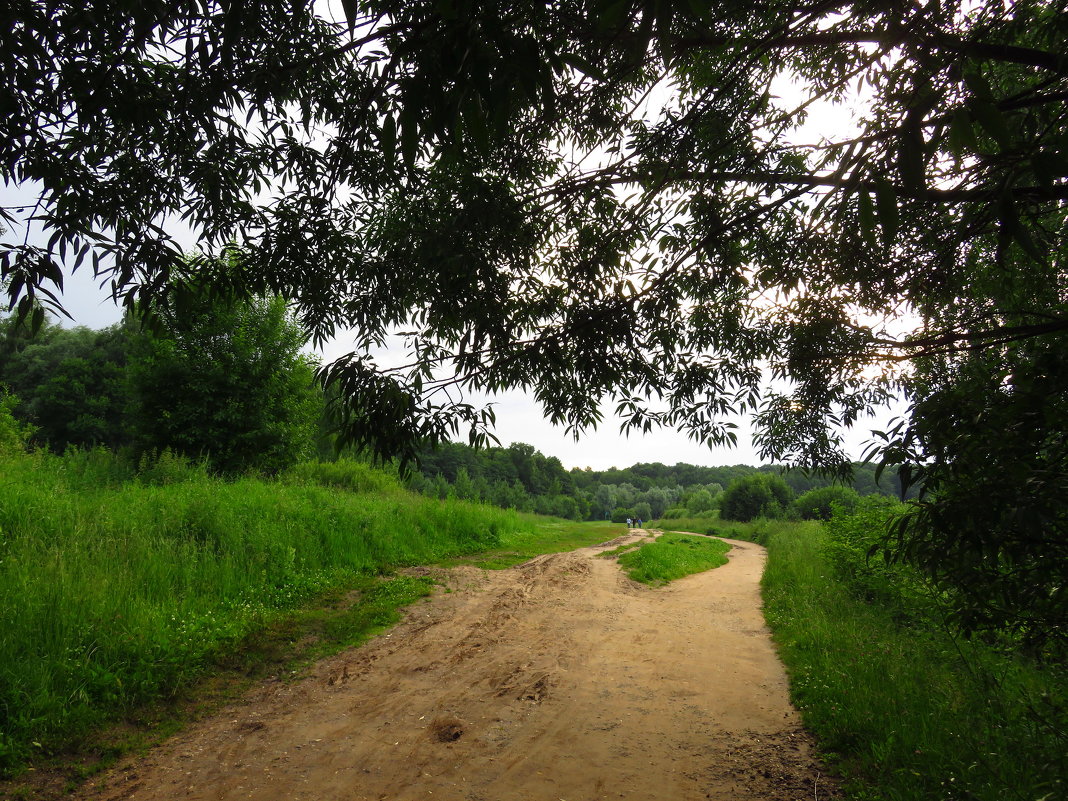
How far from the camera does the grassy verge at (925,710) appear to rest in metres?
3.52

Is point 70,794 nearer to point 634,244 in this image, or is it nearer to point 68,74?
point 68,74

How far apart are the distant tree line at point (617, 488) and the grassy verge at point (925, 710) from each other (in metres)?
25.0

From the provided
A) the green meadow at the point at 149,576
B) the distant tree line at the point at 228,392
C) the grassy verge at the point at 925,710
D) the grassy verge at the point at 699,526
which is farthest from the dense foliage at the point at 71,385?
the grassy verge at the point at 925,710

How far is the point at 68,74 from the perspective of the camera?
3.31 meters

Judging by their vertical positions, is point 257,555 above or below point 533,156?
below

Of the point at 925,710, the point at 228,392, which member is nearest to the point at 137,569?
the point at 925,710

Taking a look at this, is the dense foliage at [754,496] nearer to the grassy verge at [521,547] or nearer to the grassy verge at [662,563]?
the grassy verge at [521,547]

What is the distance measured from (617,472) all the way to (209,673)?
11153 centimetres

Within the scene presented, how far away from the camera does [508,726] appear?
15.8 ft

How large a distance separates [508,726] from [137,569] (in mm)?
4790

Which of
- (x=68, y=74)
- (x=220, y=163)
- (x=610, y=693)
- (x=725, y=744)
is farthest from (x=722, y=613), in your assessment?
(x=68, y=74)

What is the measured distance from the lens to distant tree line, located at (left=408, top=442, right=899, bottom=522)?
1736 inches

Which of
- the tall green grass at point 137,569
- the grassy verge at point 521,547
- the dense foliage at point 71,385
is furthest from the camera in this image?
the dense foliage at point 71,385

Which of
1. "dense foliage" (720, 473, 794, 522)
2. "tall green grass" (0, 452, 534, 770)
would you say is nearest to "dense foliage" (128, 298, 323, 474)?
"tall green grass" (0, 452, 534, 770)
